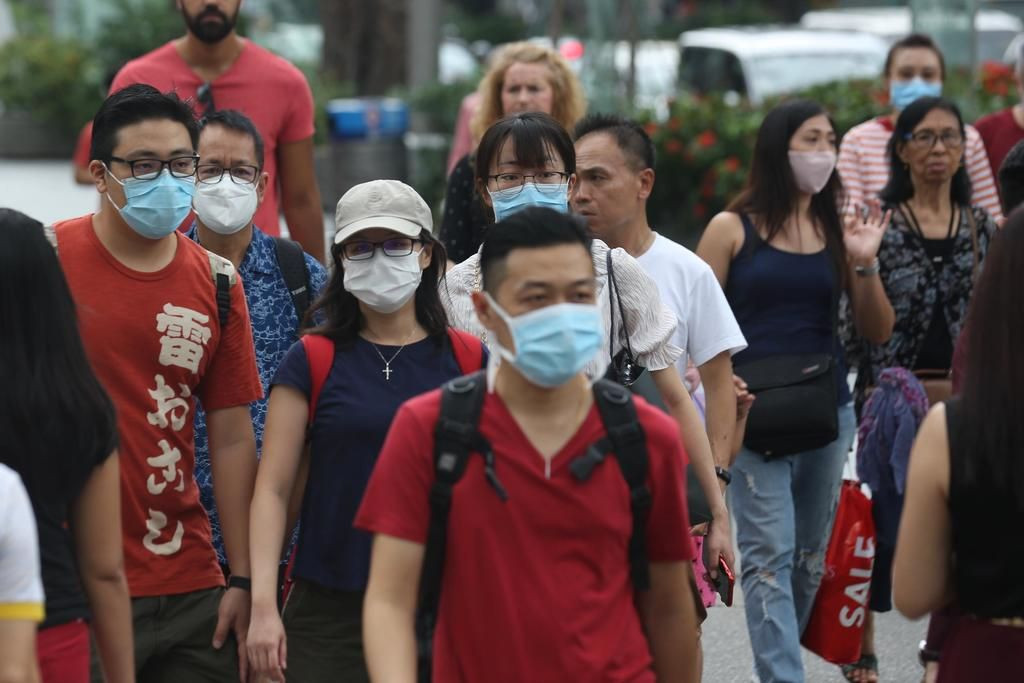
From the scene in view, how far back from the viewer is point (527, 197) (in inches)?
201

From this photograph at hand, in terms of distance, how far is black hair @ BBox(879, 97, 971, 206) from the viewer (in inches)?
275

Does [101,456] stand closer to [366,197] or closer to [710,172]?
[366,197]

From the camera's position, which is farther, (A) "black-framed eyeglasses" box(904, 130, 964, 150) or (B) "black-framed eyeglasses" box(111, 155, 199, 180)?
(A) "black-framed eyeglasses" box(904, 130, 964, 150)

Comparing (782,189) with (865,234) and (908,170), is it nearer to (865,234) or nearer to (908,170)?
(865,234)

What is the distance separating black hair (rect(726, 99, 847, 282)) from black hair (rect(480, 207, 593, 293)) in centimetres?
276

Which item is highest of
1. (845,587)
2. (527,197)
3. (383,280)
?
(527,197)

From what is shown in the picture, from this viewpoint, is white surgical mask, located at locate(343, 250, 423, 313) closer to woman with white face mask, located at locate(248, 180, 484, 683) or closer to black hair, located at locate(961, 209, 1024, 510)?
woman with white face mask, located at locate(248, 180, 484, 683)

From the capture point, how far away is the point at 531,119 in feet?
17.1

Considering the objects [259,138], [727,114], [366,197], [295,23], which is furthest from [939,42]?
[295,23]

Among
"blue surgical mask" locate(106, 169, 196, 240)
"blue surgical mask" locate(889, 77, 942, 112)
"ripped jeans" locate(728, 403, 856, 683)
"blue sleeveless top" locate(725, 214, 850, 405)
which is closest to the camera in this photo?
"blue surgical mask" locate(106, 169, 196, 240)

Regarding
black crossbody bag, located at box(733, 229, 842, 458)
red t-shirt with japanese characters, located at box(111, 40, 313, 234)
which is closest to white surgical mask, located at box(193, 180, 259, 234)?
red t-shirt with japanese characters, located at box(111, 40, 313, 234)

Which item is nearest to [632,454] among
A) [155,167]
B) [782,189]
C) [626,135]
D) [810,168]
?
[155,167]

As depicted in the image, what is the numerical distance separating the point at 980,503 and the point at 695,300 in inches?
82.5

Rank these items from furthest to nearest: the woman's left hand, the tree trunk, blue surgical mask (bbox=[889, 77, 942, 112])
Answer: the tree trunk, blue surgical mask (bbox=[889, 77, 942, 112]), the woman's left hand
